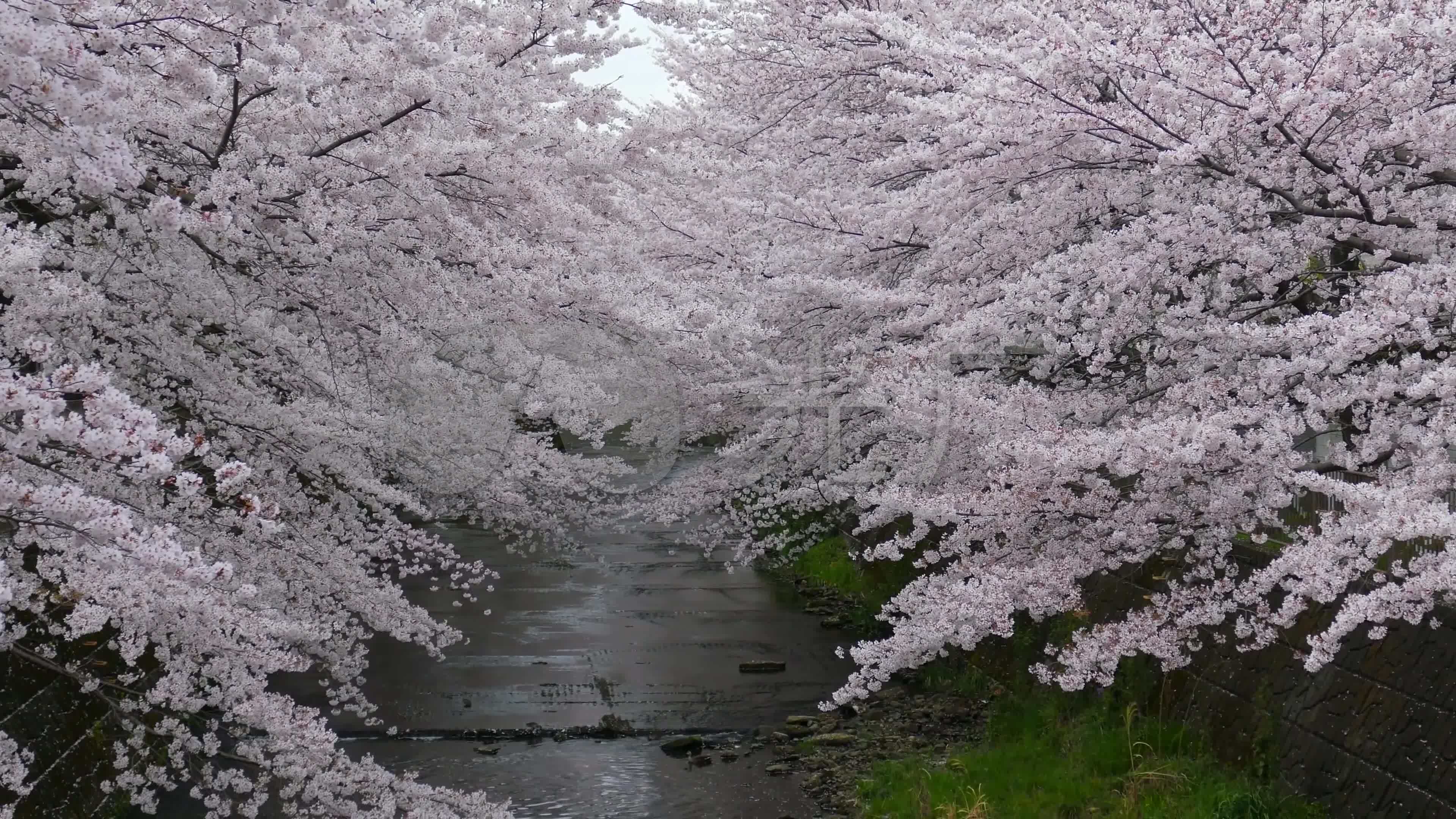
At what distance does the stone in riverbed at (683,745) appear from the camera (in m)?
10.7

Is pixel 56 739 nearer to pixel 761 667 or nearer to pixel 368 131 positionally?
pixel 368 131

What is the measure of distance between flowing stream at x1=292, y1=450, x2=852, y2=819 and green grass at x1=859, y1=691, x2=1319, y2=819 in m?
0.98

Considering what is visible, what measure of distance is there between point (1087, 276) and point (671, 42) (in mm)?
13119

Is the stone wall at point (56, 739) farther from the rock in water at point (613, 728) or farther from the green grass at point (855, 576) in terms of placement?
the green grass at point (855, 576)

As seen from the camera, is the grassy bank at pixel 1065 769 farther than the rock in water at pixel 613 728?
No

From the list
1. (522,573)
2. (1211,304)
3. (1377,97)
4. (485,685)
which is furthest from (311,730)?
(522,573)

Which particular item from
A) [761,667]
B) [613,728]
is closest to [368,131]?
[613,728]

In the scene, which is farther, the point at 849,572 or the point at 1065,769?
the point at 849,572

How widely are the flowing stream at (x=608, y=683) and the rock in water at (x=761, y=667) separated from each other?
11cm

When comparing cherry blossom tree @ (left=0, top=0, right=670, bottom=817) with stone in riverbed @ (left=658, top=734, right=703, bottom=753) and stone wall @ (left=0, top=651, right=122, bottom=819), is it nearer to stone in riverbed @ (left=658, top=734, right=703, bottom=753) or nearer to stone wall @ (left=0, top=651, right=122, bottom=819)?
stone wall @ (left=0, top=651, right=122, bottom=819)

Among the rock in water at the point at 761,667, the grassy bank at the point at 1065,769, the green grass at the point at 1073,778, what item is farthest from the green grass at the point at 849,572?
the green grass at the point at 1073,778

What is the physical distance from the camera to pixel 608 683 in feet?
42.0

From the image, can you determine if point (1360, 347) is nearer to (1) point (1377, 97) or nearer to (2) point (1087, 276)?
(1) point (1377, 97)

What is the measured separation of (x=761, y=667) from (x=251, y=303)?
26.8 feet
